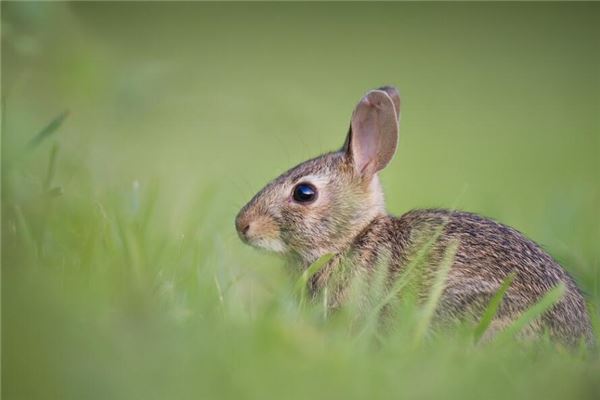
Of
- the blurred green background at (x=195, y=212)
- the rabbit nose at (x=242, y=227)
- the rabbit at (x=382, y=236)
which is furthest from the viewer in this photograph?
the rabbit nose at (x=242, y=227)

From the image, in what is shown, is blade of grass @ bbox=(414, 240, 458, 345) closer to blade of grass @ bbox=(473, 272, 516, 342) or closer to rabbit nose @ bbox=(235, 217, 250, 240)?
blade of grass @ bbox=(473, 272, 516, 342)

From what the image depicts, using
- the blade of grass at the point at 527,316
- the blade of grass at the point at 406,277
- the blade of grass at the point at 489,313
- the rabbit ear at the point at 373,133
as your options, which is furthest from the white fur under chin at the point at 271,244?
the blade of grass at the point at 527,316

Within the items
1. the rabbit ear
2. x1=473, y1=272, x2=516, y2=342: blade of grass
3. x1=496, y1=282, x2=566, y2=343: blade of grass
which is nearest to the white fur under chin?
the rabbit ear

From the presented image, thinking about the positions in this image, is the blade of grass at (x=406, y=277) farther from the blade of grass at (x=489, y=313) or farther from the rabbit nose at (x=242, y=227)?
the rabbit nose at (x=242, y=227)

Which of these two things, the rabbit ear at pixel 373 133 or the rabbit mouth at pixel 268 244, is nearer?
the rabbit mouth at pixel 268 244

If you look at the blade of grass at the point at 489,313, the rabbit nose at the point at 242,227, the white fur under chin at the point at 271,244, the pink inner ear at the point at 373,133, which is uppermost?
the pink inner ear at the point at 373,133

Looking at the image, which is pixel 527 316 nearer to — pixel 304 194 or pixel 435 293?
pixel 435 293

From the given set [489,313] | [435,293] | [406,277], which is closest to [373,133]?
[406,277]

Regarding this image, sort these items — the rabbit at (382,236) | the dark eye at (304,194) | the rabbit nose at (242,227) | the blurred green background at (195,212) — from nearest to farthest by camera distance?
1. the blurred green background at (195,212)
2. the rabbit at (382,236)
3. the rabbit nose at (242,227)
4. the dark eye at (304,194)
